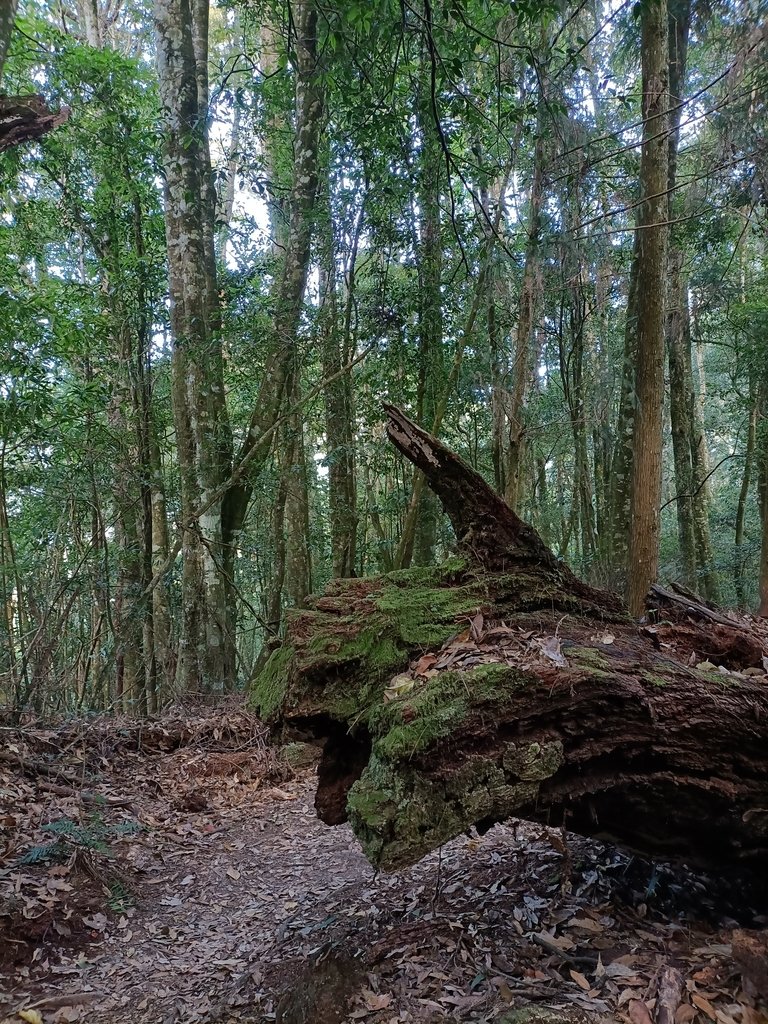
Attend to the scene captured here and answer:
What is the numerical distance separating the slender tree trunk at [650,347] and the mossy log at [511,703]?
3.26 meters

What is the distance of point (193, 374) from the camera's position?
8.23 metres

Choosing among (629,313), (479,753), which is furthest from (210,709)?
(629,313)

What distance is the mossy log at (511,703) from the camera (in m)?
2.41

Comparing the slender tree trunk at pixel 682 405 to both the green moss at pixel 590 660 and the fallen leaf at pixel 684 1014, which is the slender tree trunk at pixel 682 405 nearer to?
the green moss at pixel 590 660

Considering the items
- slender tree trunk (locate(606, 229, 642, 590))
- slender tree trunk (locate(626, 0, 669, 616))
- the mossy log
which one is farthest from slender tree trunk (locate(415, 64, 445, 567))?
the mossy log

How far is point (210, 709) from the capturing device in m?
7.74

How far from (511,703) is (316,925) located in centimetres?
218

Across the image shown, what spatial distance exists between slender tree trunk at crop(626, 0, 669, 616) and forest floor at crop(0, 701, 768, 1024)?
3.33m

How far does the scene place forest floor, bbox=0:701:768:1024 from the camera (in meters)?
2.68

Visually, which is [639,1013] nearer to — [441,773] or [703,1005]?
[703,1005]

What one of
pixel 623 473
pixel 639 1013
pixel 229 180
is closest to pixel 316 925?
pixel 639 1013

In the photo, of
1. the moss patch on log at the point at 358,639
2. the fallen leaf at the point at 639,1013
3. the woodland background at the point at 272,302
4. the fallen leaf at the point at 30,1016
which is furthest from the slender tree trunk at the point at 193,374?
the fallen leaf at the point at 639,1013

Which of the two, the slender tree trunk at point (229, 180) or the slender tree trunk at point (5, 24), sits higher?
the slender tree trunk at point (229, 180)

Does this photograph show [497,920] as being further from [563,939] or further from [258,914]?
[258,914]
